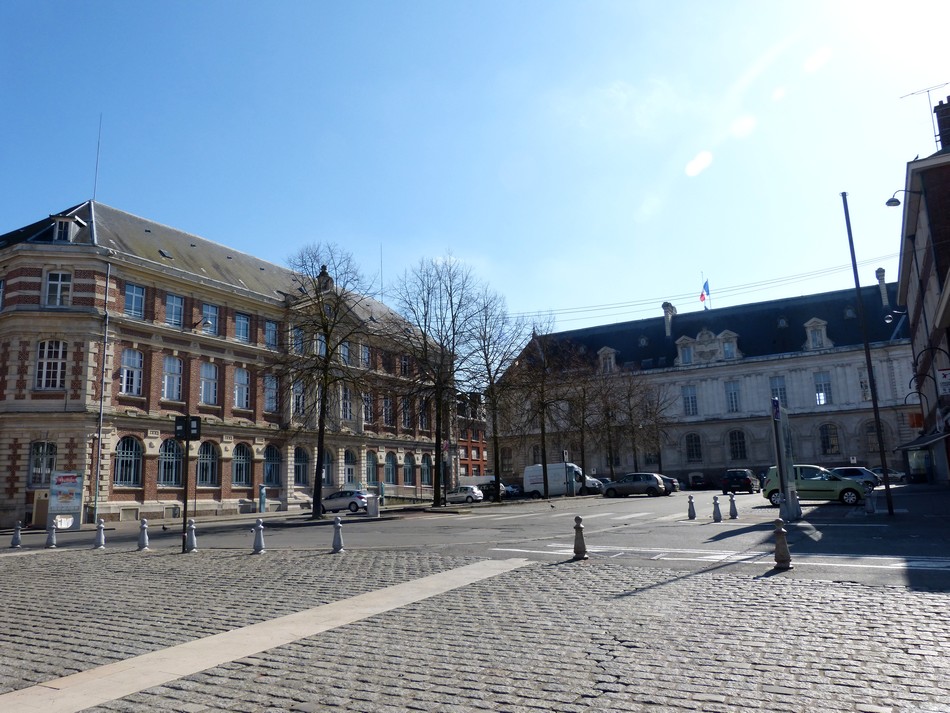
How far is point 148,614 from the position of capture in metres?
9.12

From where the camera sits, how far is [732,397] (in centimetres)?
7625

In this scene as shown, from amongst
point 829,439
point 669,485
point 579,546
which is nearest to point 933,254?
point 579,546

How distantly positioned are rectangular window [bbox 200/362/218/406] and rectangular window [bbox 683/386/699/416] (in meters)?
51.9

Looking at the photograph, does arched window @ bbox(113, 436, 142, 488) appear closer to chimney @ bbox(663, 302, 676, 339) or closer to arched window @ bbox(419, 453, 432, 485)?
arched window @ bbox(419, 453, 432, 485)

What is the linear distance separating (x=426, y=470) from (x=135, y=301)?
30.8 m

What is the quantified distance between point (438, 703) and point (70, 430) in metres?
35.1

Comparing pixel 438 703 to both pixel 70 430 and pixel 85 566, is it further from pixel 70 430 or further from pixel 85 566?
pixel 70 430

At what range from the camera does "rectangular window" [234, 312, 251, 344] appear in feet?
147

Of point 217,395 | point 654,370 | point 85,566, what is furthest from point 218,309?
point 654,370

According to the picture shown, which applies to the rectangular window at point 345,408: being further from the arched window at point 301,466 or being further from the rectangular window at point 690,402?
the rectangular window at point 690,402

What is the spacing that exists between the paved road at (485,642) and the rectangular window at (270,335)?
35.7 meters

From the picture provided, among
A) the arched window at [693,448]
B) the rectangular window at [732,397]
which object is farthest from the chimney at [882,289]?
the arched window at [693,448]

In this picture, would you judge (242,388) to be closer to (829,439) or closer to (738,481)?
(738,481)

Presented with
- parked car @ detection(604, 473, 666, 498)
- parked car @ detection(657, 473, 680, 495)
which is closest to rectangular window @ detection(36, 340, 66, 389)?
parked car @ detection(604, 473, 666, 498)
